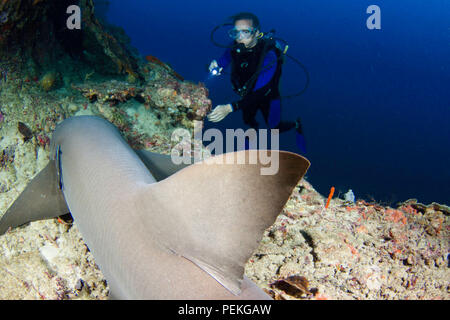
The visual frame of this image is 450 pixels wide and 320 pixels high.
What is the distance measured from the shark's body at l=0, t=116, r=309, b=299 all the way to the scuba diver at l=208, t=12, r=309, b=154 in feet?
10.3

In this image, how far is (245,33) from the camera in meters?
5.39

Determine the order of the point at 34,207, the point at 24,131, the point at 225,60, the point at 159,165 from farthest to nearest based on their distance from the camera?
the point at 225,60 < the point at 24,131 < the point at 159,165 < the point at 34,207

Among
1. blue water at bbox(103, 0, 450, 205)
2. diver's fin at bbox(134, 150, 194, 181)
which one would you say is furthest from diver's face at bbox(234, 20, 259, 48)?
blue water at bbox(103, 0, 450, 205)

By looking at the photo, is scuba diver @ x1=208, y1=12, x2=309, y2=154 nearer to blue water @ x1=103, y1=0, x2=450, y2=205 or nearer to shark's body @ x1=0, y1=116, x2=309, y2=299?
shark's body @ x1=0, y1=116, x2=309, y2=299

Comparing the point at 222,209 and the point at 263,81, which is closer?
the point at 222,209

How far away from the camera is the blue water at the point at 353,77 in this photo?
32.2 m

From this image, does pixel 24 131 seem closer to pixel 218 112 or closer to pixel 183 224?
pixel 218 112

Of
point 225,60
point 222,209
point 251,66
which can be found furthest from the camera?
point 225,60

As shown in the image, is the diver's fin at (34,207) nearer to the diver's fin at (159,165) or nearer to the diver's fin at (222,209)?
the diver's fin at (159,165)

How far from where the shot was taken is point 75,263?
2533 millimetres

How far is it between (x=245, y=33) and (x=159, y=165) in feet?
13.4

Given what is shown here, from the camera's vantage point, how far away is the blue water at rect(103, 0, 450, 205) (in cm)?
3225

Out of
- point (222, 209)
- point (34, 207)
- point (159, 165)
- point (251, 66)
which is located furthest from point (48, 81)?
point (222, 209)
